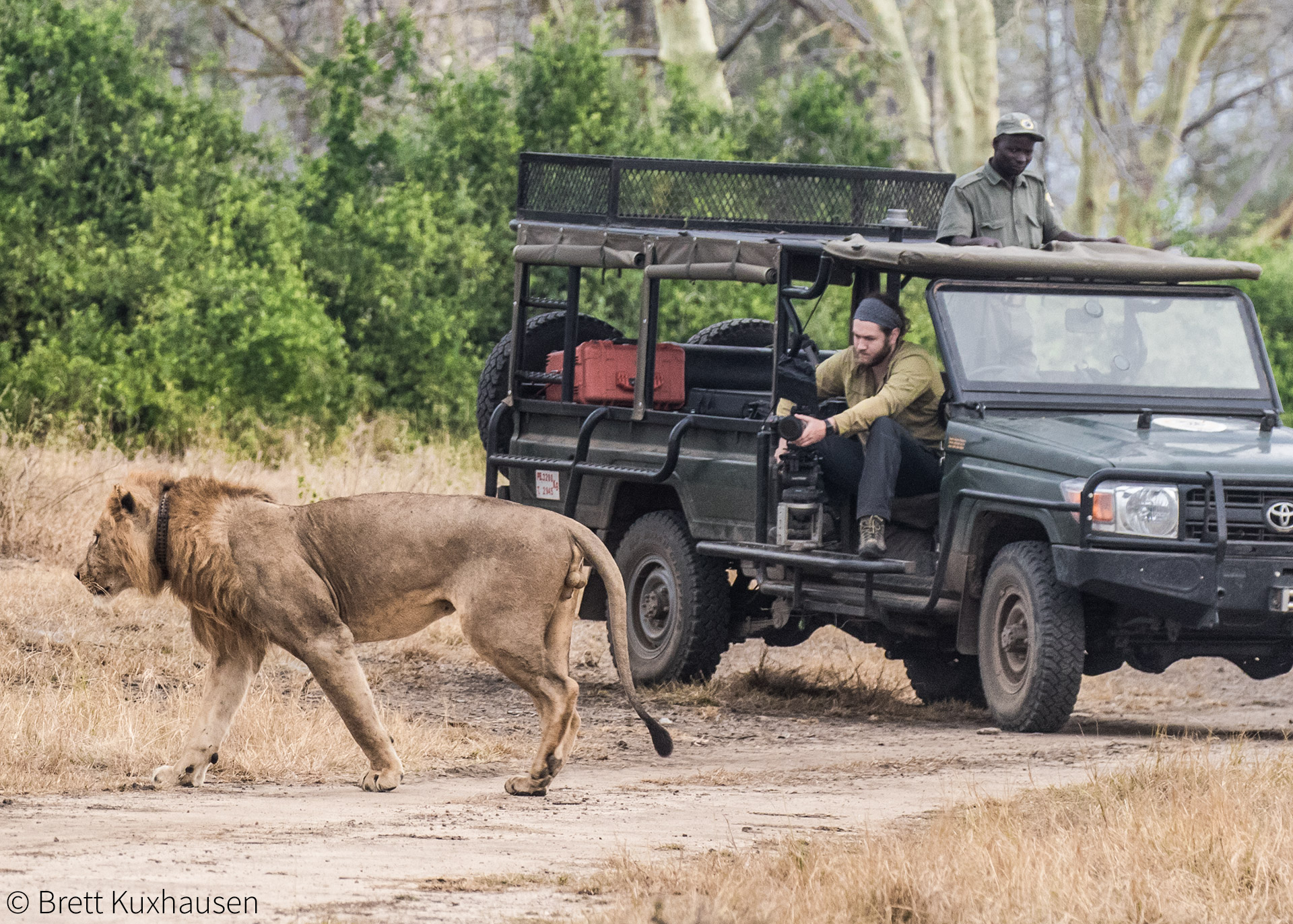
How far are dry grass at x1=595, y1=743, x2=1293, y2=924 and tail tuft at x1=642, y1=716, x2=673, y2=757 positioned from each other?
3.92 feet

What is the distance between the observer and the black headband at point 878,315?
31.6 ft

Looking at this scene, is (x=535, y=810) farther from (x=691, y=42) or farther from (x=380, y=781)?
(x=691, y=42)

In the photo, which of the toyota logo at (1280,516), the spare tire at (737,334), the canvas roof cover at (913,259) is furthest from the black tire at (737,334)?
Result: the toyota logo at (1280,516)

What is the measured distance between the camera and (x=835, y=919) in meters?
5.16

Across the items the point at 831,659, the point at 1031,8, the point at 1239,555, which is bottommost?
the point at 831,659

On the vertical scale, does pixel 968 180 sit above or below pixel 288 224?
below

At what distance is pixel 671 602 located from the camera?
35.6 feet

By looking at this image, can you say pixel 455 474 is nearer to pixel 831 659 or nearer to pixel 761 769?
pixel 831 659

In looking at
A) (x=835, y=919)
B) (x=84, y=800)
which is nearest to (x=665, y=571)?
(x=84, y=800)

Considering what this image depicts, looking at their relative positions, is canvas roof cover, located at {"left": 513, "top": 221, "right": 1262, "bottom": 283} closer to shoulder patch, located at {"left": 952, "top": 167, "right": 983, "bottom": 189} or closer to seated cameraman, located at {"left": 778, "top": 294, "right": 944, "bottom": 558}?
seated cameraman, located at {"left": 778, "top": 294, "right": 944, "bottom": 558}

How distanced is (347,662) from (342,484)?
857cm

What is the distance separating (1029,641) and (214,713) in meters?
3.47

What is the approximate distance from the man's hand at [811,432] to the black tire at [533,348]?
2620 millimetres

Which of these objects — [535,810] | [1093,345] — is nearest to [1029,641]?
[1093,345]
